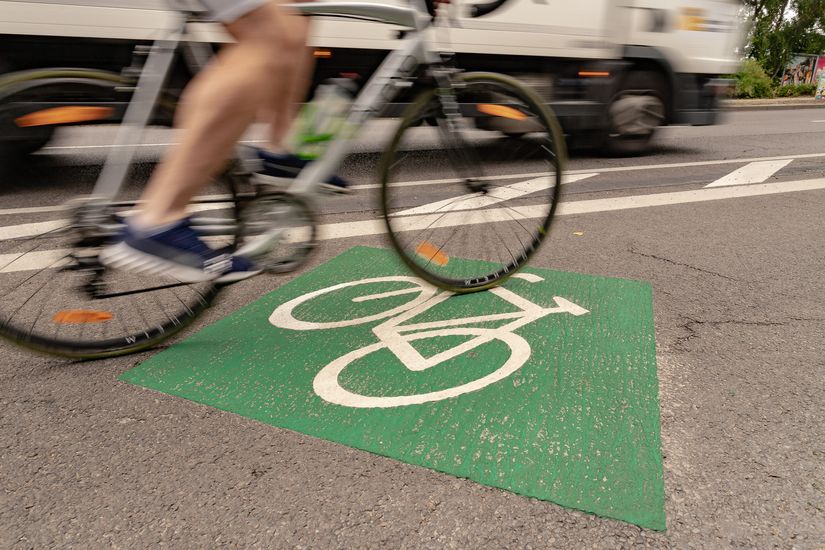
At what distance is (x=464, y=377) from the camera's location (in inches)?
86.3

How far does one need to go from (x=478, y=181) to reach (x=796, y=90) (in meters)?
27.5

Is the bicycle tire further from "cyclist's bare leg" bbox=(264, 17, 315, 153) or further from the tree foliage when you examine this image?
the tree foliage

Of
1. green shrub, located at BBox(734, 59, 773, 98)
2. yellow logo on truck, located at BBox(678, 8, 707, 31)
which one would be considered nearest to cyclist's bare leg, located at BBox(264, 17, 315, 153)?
yellow logo on truck, located at BBox(678, 8, 707, 31)

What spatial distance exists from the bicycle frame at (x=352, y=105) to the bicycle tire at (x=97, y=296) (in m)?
0.10

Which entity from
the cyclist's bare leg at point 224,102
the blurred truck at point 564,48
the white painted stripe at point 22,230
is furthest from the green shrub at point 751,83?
the cyclist's bare leg at point 224,102

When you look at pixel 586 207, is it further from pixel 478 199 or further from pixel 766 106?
pixel 766 106

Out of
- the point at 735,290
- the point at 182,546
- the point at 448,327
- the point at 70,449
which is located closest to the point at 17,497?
the point at 70,449

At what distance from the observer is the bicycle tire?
2141 mm

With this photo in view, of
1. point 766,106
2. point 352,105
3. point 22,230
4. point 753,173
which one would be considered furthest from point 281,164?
point 766,106

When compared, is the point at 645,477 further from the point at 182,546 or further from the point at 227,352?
the point at 227,352

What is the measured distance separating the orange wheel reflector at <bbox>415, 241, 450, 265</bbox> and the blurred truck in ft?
6.60

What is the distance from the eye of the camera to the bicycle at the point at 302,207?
218cm

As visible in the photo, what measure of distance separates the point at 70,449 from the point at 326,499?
81cm

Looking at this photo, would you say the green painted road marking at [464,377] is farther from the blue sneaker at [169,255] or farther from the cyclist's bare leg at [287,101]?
the cyclist's bare leg at [287,101]
